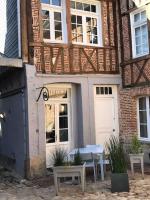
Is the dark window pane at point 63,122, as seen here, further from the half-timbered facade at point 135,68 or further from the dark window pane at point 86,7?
the dark window pane at point 86,7

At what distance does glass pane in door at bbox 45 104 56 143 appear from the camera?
Result: 11.9m

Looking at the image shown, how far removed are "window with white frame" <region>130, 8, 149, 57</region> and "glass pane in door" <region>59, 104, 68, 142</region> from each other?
2.92m

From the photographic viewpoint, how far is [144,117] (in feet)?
39.6

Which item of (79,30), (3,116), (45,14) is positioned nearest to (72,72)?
(79,30)

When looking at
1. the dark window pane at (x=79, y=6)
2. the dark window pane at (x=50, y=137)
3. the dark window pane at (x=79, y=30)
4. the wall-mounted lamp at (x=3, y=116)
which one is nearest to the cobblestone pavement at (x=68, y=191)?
the dark window pane at (x=50, y=137)

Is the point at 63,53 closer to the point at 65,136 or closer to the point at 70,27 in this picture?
the point at 70,27

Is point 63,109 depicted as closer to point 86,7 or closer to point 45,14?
point 45,14

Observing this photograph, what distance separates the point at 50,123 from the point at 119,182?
4.31 meters

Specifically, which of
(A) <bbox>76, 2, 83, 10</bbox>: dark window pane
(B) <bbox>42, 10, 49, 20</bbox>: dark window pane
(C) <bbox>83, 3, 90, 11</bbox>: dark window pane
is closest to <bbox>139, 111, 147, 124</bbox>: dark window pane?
(C) <bbox>83, 3, 90, 11</bbox>: dark window pane

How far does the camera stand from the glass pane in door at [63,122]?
39.8 ft

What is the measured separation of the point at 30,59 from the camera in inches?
438

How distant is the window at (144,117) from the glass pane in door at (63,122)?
7.93ft

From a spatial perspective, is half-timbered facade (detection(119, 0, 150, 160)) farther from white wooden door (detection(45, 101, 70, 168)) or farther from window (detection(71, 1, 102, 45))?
white wooden door (detection(45, 101, 70, 168))

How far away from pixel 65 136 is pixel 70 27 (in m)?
3.55
